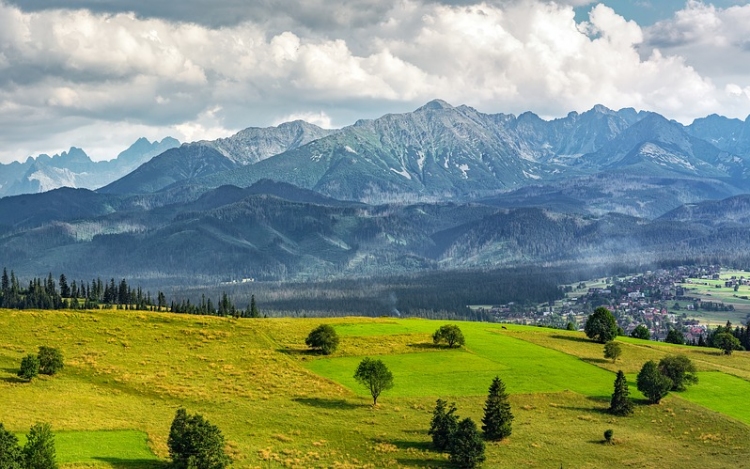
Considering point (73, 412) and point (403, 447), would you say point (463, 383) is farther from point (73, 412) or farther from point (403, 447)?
point (73, 412)

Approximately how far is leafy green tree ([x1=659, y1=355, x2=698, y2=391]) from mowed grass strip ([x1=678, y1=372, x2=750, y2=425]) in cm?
154

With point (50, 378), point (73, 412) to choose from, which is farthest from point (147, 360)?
point (73, 412)

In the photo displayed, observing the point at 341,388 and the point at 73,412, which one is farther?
the point at 341,388

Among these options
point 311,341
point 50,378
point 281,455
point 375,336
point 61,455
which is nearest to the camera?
point 61,455

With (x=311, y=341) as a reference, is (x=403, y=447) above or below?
below

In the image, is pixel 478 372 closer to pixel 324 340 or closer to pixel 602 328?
pixel 324 340

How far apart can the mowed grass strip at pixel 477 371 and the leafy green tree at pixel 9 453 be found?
2234 inches

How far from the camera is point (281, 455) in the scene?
8069 centimetres

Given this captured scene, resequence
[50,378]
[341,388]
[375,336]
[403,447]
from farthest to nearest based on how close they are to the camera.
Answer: [375,336], [341,388], [50,378], [403,447]

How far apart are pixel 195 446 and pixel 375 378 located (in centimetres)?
3733

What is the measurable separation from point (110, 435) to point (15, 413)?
14067 mm

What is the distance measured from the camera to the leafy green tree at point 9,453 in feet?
205

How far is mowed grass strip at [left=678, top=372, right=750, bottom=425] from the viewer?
110750 mm

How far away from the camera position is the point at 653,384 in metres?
113
